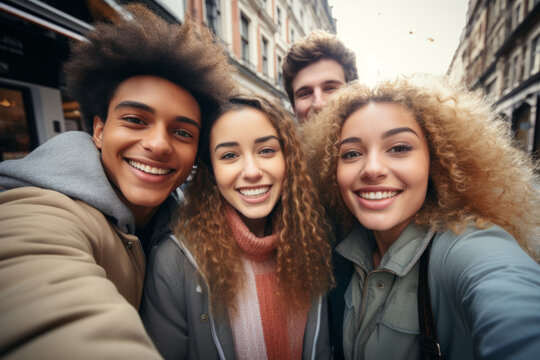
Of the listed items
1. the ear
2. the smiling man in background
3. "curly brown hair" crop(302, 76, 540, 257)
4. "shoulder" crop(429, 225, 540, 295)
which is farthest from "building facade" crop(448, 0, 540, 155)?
the ear

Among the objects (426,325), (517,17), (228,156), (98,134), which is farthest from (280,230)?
(517,17)

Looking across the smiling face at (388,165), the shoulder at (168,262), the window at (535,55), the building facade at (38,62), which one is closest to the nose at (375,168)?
the smiling face at (388,165)

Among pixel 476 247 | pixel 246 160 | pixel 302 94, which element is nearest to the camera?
pixel 476 247

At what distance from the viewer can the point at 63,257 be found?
2.01ft

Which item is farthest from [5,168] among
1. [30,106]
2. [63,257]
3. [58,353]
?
[30,106]

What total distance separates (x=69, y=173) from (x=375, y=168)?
1471 mm

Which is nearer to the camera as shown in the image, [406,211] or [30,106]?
[406,211]

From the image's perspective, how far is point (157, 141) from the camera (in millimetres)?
1215

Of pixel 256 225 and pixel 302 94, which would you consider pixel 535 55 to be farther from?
pixel 256 225

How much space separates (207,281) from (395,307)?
99 cm

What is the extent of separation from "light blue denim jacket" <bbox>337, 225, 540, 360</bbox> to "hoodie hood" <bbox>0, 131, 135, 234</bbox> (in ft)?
4.43

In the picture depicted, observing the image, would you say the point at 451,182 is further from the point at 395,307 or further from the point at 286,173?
the point at 286,173

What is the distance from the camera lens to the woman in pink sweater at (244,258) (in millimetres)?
1186

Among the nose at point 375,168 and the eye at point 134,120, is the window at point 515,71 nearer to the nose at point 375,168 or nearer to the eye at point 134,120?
the nose at point 375,168
